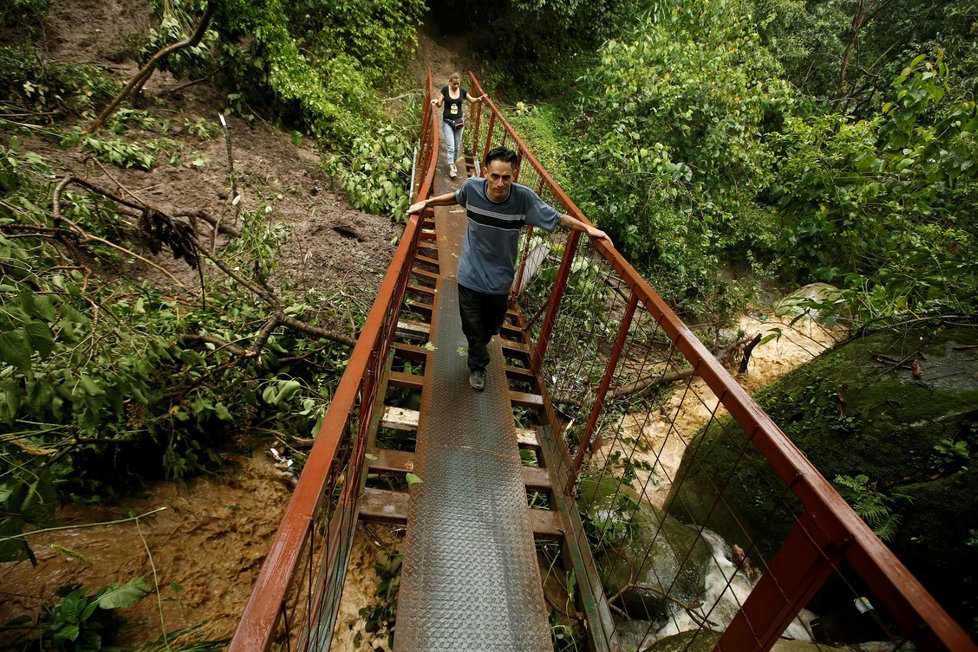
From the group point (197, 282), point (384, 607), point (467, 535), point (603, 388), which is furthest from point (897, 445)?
point (197, 282)

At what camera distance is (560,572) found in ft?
10.8

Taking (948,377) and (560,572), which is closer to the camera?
(560,572)

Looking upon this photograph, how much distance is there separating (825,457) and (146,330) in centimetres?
553

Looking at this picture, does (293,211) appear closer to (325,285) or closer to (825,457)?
(325,285)

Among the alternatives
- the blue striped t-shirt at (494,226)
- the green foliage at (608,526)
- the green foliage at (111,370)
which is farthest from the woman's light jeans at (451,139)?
the green foliage at (608,526)

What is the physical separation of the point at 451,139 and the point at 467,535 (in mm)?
6398

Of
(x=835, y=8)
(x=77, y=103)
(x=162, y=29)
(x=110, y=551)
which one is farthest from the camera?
(x=835, y=8)

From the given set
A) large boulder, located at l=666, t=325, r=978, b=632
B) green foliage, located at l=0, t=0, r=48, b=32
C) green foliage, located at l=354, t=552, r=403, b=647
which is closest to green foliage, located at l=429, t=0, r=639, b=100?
green foliage, located at l=0, t=0, r=48, b=32

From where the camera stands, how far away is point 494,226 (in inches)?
119

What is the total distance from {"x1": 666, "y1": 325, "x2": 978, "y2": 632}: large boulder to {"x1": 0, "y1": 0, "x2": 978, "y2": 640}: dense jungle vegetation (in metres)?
0.50

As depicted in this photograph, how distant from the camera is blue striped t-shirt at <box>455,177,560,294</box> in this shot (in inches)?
118

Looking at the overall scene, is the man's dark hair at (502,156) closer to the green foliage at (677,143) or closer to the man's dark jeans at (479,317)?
the man's dark jeans at (479,317)

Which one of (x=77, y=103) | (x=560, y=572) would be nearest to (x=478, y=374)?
(x=560, y=572)

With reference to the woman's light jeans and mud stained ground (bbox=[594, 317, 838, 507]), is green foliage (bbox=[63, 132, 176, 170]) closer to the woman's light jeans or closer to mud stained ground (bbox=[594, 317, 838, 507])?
the woman's light jeans
